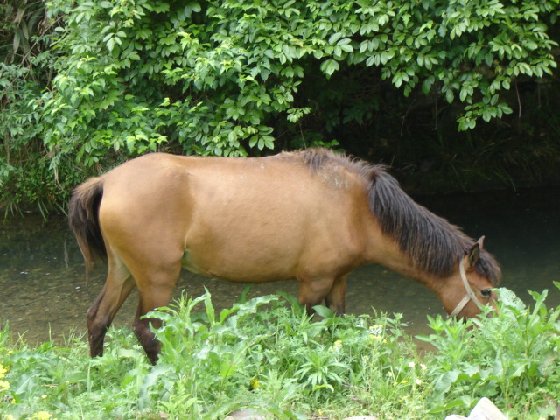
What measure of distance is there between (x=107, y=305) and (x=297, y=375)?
1723 mm

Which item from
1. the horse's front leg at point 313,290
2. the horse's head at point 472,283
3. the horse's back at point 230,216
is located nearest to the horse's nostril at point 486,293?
the horse's head at point 472,283

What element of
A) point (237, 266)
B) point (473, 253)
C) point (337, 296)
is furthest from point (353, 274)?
point (237, 266)

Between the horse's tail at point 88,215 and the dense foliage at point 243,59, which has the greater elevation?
the dense foliage at point 243,59

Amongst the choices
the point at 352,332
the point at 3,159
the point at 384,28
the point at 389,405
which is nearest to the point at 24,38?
the point at 3,159

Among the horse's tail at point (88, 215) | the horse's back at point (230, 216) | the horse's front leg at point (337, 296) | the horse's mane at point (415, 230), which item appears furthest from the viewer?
the horse's front leg at point (337, 296)

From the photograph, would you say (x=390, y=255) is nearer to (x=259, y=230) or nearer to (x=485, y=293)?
(x=485, y=293)

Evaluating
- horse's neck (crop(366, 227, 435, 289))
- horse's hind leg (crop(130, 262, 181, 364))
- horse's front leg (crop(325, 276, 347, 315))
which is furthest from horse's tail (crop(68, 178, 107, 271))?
horse's neck (crop(366, 227, 435, 289))

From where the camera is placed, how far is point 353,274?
805 cm

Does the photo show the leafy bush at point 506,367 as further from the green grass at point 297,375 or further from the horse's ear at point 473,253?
the horse's ear at point 473,253

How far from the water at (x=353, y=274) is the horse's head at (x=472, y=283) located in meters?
1.06

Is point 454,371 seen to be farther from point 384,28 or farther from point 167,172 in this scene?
point 384,28

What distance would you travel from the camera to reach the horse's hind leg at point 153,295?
5.12 meters

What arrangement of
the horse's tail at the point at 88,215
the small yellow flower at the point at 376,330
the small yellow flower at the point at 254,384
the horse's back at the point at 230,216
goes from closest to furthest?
the small yellow flower at the point at 254,384, the small yellow flower at the point at 376,330, the horse's back at the point at 230,216, the horse's tail at the point at 88,215

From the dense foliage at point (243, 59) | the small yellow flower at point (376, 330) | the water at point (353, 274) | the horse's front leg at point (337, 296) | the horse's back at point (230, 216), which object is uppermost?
the dense foliage at point (243, 59)
